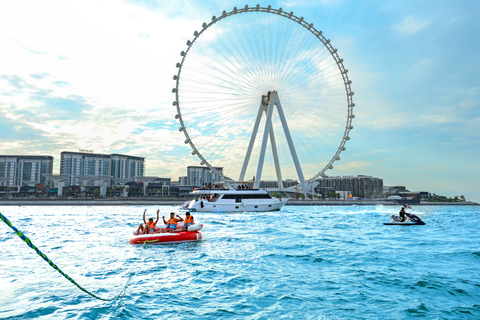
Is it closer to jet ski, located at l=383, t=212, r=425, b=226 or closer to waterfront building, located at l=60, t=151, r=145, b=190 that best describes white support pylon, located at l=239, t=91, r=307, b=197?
jet ski, located at l=383, t=212, r=425, b=226

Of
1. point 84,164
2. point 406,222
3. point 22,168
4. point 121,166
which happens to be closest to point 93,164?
point 84,164

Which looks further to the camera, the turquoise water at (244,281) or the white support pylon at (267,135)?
the white support pylon at (267,135)

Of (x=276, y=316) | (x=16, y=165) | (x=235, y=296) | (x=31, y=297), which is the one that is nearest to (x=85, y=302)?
(x=31, y=297)

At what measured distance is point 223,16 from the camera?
5178cm

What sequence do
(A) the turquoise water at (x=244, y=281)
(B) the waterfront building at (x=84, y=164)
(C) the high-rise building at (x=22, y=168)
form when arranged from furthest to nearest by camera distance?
→ (B) the waterfront building at (x=84, y=164), (C) the high-rise building at (x=22, y=168), (A) the turquoise water at (x=244, y=281)

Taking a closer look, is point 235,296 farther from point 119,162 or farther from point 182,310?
point 119,162

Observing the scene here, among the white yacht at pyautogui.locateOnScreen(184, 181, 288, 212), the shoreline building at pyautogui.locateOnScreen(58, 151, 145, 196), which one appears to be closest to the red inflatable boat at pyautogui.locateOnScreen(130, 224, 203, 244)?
the white yacht at pyautogui.locateOnScreen(184, 181, 288, 212)

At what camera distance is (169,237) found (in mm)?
20719

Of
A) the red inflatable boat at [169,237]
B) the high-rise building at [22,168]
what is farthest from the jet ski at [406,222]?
the high-rise building at [22,168]

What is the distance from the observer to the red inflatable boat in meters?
20.0

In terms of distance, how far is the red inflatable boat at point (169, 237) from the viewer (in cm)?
2003

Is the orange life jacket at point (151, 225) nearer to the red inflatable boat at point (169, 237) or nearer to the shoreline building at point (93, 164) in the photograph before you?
the red inflatable boat at point (169, 237)

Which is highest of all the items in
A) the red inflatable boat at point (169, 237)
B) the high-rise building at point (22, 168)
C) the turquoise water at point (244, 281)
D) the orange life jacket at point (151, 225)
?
the high-rise building at point (22, 168)

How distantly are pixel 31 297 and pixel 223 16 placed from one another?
4963 cm
